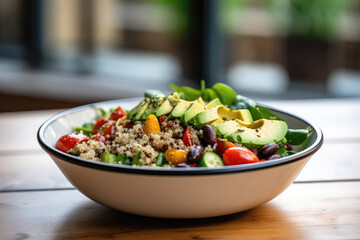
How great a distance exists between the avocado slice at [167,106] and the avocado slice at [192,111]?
51 mm

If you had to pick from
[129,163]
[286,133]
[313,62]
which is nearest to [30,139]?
[129,163]

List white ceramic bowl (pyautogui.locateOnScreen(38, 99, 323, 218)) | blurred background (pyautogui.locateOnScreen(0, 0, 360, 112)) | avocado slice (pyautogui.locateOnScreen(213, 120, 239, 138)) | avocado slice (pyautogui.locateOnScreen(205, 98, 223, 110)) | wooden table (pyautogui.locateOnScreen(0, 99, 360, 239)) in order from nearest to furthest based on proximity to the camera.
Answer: white ceramic bowl (pyautogui.locateOnScreen(38, 99, 323, 218)) → wooden table (pyautogui.locateOnScreen(0, 99, 360, 239)) → avocado slice (pyautogui.locateOnScreen(213, 120, 239, 138)) → avocado slice (pyautogui.locateOnScreen(205, 98, 223, 110)) → blurred background (pyautogui.locateOnScreen(0, 0, 360, 112))

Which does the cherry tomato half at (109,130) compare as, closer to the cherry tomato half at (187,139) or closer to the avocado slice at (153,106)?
the avocado slice at (153,106)

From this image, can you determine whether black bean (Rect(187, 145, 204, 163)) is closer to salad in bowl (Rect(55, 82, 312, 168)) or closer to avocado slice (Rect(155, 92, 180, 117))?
salad in bowl (Rect(55, 82, 312, 168))

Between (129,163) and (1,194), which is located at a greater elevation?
(129,163)

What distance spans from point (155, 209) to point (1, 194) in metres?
0.45

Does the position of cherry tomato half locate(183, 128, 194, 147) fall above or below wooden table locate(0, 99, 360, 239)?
above

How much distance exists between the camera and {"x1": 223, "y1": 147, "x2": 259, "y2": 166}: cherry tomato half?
92 cm

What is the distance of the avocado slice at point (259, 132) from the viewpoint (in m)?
1.03

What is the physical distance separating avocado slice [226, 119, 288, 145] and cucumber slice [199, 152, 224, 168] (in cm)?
9

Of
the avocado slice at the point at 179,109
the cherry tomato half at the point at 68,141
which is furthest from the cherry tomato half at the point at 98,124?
the avocado slice at the point at 179,109

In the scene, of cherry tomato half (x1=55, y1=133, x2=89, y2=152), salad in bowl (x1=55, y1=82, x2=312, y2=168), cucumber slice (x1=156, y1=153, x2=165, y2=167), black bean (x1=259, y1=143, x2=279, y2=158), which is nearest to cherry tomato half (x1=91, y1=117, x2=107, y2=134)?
salad in bowl (x1=55, y1=82, x2=312, y2=168)

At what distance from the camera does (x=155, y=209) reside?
0.89 meters

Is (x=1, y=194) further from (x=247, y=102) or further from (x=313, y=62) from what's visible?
(x=313, y=62)
